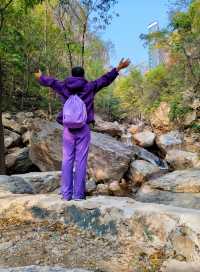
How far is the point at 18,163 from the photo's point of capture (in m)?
13.7

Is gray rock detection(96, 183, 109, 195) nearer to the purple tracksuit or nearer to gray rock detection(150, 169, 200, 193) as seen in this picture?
gray rock detection(150, 169, 200, 193)

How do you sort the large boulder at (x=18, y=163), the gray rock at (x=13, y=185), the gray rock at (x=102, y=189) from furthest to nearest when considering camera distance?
1. the large boulder at (x=18, y=163)
2. the gray rock at (x=102, y=189)
3. the gray rock at (x=13, y=185)

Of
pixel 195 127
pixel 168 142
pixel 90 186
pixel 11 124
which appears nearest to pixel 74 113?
pixel 90 186

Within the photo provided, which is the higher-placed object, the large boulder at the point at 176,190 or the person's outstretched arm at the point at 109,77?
the person's outstretched arm at the point at 109,77

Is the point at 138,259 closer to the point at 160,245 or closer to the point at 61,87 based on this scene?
the point at 160,245

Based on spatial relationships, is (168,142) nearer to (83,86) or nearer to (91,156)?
(91,156)

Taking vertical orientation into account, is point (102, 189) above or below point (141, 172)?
below

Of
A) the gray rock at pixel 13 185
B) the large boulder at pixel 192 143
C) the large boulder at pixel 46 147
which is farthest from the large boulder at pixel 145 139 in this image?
the gray rock at pixel 13 185

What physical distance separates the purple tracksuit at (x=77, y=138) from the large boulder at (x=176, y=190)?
13.3 feet

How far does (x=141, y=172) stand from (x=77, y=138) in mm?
8411

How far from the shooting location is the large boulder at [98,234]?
3.38 m

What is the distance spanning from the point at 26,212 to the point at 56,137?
8.51m

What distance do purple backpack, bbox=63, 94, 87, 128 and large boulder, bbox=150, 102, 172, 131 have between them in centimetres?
2258

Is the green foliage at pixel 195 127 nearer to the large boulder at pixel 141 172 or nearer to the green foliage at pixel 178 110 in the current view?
the green foliage at pixel 178 110
